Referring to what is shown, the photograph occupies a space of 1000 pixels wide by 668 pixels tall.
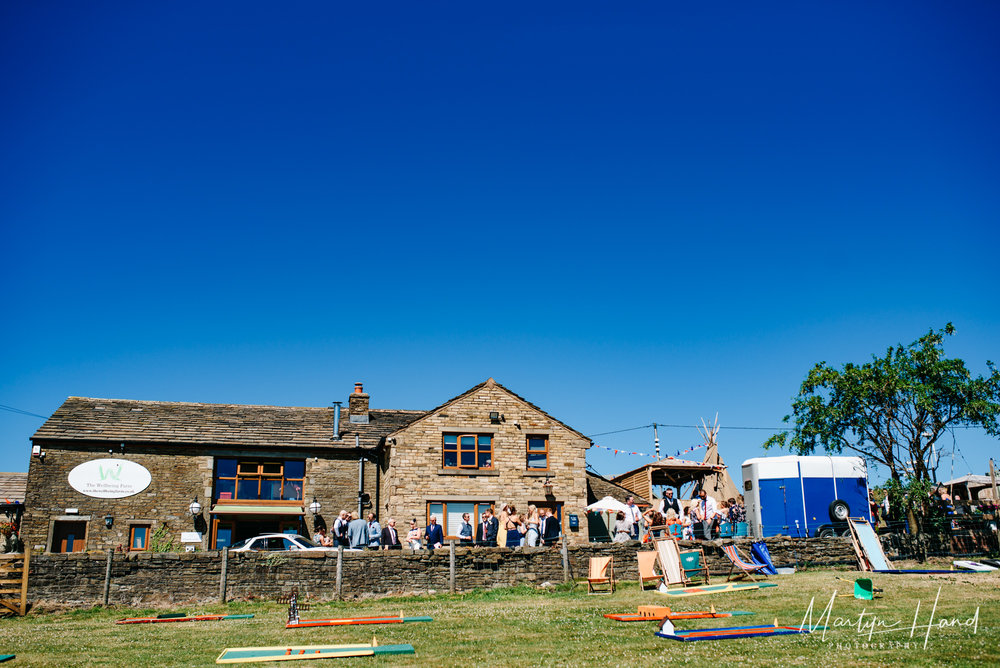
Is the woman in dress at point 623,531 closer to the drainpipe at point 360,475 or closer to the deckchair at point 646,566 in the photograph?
the deckchair at point 646,566

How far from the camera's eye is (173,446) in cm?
3061

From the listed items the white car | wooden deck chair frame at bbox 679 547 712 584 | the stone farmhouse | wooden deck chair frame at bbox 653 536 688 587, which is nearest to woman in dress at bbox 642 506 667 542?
wooden deck chair frame at bbox 679 547 712 584

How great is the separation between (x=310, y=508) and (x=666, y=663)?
23.4m

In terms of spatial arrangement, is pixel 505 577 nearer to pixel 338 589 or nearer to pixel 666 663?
pixel 338 589

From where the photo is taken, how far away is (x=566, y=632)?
12.9 meters


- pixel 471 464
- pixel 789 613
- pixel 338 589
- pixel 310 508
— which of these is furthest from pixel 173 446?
pixel 789 613

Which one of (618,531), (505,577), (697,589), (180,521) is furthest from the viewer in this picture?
(180,521)

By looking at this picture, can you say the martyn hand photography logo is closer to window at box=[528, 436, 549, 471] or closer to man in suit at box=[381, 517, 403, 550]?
man in suit at box=[381, 517, 403, 550]

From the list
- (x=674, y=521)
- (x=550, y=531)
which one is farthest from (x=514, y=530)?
(x=674, y=521)

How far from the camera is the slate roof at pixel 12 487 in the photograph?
3638 cm

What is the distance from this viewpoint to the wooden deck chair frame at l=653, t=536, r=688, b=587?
18.5m

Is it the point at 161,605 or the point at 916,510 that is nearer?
the point at 161,605

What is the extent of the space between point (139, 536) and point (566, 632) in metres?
22.2

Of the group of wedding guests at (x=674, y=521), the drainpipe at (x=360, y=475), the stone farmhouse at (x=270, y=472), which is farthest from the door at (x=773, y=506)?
the drainpipe at (x=360, y=475)
